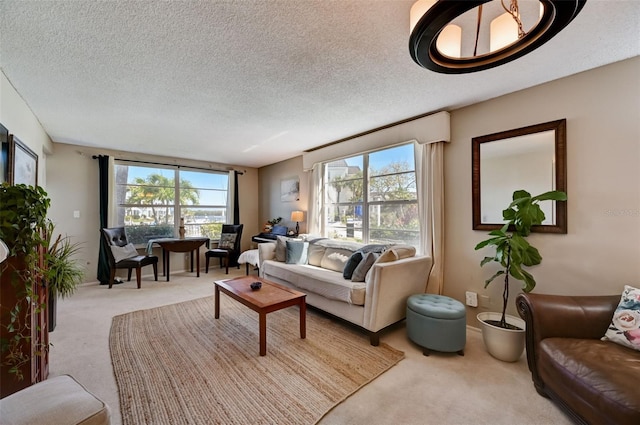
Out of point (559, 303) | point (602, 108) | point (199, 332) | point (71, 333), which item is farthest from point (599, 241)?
point (71, 333)

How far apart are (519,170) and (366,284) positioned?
69.6 inches

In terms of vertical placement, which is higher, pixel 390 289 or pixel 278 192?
pixel 278 192

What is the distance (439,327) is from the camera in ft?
6.93

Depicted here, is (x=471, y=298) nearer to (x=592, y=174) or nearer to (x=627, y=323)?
(x=627, y=323)

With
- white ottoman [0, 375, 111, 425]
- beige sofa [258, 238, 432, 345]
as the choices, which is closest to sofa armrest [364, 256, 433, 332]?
beige sofa [258, 238, 432, 345]

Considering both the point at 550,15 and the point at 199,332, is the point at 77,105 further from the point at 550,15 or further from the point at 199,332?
the point at 550,15

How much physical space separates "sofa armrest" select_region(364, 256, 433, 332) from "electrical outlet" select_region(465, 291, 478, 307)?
51 centimetres

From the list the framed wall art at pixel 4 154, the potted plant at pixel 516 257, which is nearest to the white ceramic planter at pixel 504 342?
the potted plant at pixel 516 257

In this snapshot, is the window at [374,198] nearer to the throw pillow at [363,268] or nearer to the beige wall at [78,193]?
the throw pillow at [363,268]

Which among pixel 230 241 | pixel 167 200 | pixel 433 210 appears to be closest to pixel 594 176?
pixel 433 210

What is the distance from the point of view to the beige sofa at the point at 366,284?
2338 millimetres

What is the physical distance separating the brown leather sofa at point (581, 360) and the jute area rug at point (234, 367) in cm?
95

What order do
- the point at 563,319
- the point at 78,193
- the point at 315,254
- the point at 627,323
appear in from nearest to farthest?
the point at 627,323 < the point at 563,319 < the point at 315,254 < the point at 78,193

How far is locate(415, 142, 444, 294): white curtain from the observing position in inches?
112
